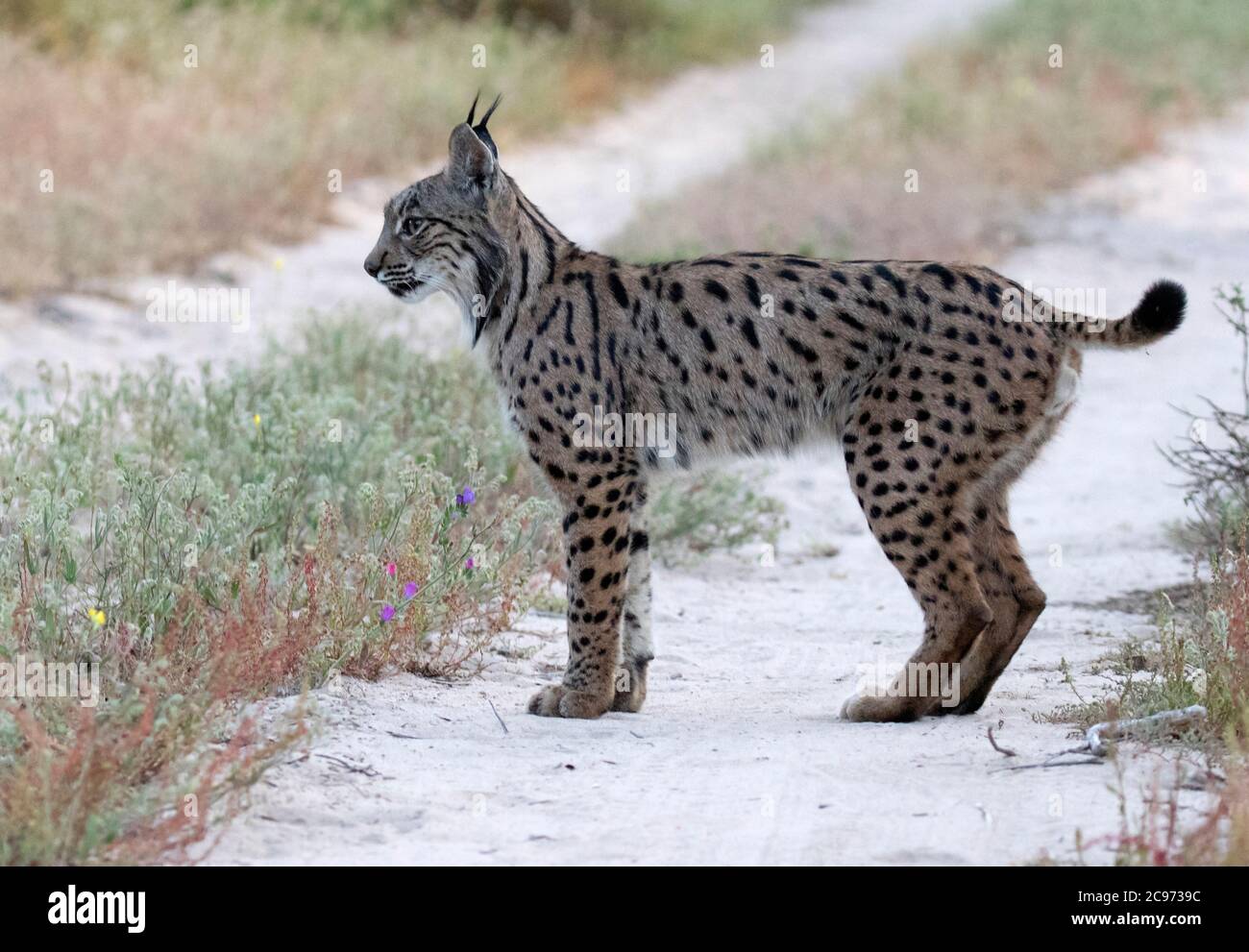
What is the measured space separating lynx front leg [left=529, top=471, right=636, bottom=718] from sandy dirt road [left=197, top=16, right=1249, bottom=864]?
0.16 metres

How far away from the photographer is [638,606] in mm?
6125

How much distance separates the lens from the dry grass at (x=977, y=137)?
1317cm

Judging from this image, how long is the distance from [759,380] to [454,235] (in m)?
1.23

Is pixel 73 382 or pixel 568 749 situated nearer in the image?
pixel 568 749

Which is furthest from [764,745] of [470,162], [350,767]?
[470,162]

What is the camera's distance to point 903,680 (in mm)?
5664

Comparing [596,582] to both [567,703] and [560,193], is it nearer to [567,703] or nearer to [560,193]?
[567,703]

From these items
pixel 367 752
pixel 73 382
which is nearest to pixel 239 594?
pixel 367 752

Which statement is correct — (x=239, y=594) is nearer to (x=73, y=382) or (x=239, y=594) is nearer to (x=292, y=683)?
(x=292, y=683)

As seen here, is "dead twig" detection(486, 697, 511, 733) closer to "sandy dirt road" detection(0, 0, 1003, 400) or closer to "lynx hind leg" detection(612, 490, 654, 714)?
"lynx hind leg" detection(612, 490, 654, 714)

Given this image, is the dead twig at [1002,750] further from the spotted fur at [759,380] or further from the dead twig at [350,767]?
the dead twig at [350,767]

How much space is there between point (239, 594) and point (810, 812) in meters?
1.96

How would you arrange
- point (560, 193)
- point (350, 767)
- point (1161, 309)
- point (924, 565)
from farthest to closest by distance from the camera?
1. point (560, 193)
2. point (924, 565)
3. point (1161, 309)
4. point (350, 767)
